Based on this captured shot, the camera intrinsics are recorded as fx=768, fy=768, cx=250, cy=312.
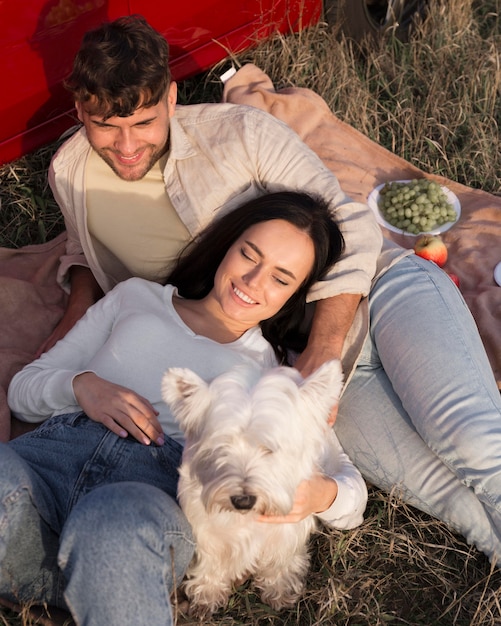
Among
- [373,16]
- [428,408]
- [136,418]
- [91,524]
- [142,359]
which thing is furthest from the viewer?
[373,16]

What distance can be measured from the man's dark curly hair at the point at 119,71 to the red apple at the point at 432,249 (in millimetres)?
1818

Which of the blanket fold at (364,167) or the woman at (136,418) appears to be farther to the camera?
the blanket fold at (364,167)

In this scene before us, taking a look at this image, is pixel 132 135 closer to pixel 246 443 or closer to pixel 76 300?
pixel 76 300

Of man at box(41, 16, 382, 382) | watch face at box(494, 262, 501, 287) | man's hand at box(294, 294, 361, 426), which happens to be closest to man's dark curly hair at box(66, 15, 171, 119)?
man at box(41, 16, 382, 382)

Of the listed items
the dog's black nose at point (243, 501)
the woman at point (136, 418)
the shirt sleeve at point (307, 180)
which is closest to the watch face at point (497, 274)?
the shirt sleeve at point (307, 180)

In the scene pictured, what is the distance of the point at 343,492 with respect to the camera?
291 cm

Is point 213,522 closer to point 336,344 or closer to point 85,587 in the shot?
point 85,587

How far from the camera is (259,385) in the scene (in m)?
2.41

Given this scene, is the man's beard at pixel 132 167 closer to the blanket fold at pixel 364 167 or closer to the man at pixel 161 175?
the man at pixel 161 175

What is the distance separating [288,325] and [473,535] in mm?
1212

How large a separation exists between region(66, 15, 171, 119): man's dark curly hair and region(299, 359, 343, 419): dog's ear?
1.59m

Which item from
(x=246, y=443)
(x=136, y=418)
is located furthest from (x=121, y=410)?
(x=246, y=443)

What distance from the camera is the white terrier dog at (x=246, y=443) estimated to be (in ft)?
7.61

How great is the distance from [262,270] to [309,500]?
3.18ft
